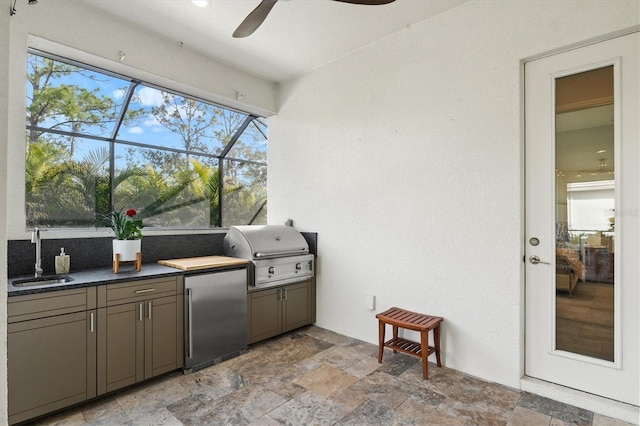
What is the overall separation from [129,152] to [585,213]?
3848 millimetres

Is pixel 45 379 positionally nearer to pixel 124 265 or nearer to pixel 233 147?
pixel 124 265

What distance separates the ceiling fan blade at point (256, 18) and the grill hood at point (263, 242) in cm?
176

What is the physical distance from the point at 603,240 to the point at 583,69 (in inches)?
A: 44.1

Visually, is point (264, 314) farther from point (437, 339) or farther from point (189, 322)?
point (437, 339)

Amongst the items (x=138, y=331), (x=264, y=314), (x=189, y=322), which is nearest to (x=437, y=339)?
(x=264, y=314)

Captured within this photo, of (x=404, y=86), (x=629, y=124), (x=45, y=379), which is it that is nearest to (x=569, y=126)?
(x=629, y=124)

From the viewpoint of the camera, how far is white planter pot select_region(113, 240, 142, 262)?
2.53m

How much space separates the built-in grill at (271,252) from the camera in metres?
3.10

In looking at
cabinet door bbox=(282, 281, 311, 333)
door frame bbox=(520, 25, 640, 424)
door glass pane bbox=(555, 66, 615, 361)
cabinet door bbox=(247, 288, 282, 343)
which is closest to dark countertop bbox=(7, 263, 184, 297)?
cabinet door bbox=(247, 288, 282, 343)

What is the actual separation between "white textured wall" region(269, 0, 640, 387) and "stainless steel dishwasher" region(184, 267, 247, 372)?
102 centimetres

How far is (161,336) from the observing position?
7.97ft

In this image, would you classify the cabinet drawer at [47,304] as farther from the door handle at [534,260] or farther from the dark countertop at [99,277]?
the door handle at [534,260]

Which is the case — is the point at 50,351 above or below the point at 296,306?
above

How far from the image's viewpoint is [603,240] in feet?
6.91
